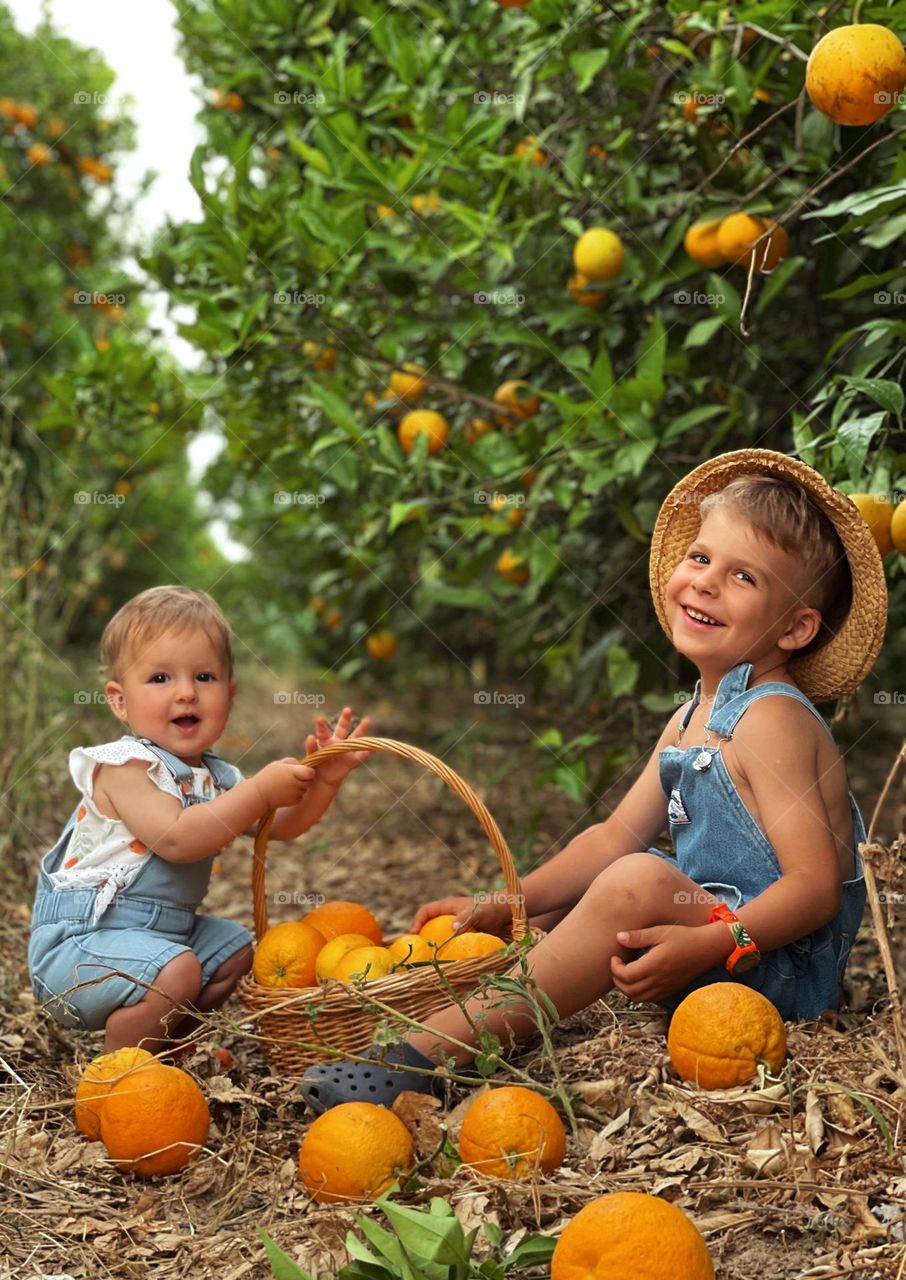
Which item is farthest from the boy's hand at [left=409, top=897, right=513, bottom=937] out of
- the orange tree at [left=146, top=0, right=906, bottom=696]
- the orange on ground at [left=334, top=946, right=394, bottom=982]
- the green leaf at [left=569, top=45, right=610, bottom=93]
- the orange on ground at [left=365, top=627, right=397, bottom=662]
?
the orange on ground at [left=365, top=627, right=397, bottom=662]

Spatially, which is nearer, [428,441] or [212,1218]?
[212,1218]

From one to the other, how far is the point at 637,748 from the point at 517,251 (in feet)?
4.20

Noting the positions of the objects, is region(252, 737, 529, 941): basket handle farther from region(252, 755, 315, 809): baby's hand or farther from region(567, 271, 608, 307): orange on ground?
region(567, 271, 608, 307): orange on ground

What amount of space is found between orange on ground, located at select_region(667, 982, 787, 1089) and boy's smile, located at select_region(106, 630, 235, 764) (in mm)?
1051

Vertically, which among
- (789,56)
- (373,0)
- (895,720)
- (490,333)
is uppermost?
(373,0)

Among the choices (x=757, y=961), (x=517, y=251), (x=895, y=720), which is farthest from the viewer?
(x=895, y=720)

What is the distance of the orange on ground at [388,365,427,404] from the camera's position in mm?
3494

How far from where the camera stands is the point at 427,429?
128 inches

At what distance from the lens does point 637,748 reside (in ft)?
10.4

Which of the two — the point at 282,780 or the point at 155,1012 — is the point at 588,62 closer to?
the point at 282,780

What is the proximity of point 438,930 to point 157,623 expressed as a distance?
778 mm

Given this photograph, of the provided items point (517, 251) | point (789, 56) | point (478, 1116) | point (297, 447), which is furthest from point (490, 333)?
point (478, 1116)

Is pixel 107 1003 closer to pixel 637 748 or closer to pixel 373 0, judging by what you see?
pixel 637 748

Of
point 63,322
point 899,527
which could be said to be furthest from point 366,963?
point 63,322
